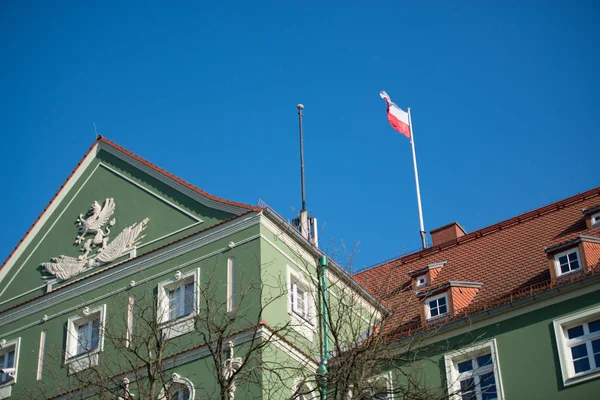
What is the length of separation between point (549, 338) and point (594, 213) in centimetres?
541

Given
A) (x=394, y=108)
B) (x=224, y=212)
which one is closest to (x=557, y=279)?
(x=224, y=212)

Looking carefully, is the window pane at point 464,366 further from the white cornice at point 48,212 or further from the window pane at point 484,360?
the white cornice at point 48,212

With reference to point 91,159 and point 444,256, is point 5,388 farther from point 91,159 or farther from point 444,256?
point 444,256

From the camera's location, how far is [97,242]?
33.0 meters

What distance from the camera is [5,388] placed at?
107ft

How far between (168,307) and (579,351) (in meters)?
11.1

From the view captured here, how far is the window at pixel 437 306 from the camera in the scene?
29.3 m

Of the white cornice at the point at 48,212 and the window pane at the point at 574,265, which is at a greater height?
the white cornice at the point at 48,212

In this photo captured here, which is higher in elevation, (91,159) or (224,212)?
(91,159)

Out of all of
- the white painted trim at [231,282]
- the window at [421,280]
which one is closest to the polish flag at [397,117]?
the window at [421,280]

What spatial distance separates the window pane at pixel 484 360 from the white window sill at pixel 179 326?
7.54m

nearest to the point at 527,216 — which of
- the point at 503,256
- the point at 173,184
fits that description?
the point at 503,256

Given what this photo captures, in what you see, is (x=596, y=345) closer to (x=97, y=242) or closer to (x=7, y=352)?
(x=97, y=242)

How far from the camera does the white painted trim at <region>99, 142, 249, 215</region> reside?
3038 cm
